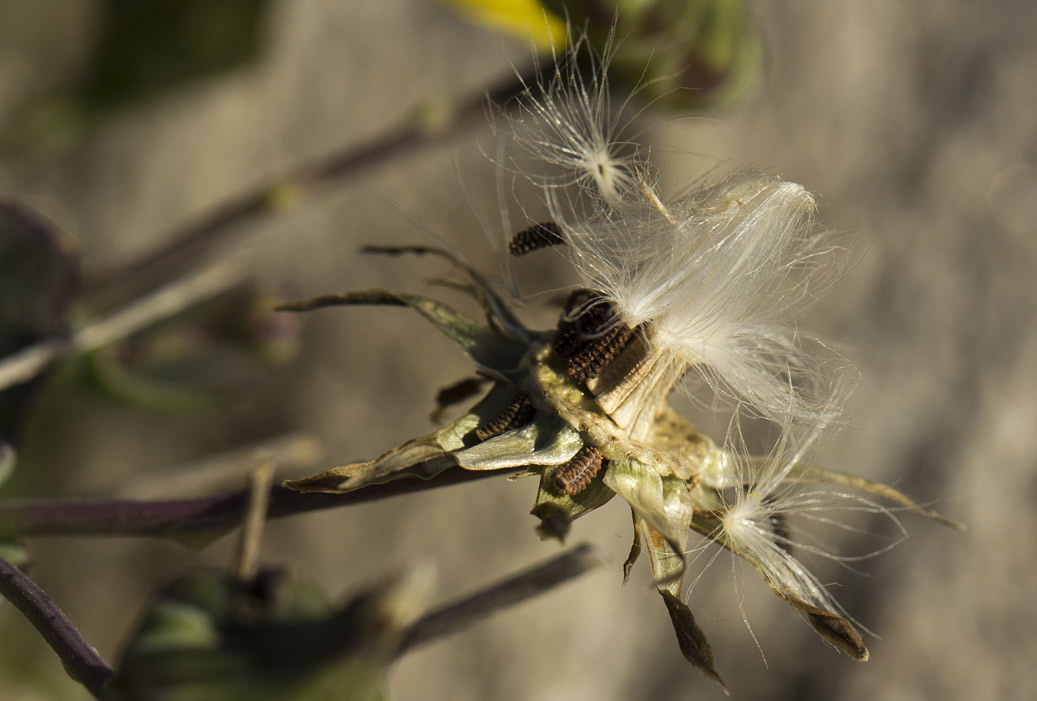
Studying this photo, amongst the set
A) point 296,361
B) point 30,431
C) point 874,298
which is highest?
point 30,431

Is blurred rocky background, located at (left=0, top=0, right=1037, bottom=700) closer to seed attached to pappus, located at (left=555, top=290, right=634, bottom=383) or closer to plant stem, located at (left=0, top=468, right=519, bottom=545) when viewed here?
plant stem, located at (left=0, top=468, right=519, bottom=545)

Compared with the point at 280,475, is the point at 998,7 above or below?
above

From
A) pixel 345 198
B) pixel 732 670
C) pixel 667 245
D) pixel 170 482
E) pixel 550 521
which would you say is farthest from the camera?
pixel 345 198

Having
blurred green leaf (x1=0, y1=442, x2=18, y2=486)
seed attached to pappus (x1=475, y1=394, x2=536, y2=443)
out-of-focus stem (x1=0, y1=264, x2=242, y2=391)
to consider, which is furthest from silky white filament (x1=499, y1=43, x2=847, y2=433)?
out-of-focus stem (x1=0, y1=264, x2=242, y2=391)

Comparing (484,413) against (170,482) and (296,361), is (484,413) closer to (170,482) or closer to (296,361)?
(170,482)

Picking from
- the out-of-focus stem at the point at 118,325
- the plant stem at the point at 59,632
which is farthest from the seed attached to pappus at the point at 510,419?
the out-of-focus stem at the point at 118,325

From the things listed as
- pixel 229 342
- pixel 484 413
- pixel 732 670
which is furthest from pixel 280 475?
pixel 484 413

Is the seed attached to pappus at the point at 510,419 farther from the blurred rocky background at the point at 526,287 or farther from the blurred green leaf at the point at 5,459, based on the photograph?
the blurred rocky background at the point at 526,287

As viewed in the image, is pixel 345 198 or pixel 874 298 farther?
pixel 345 198
